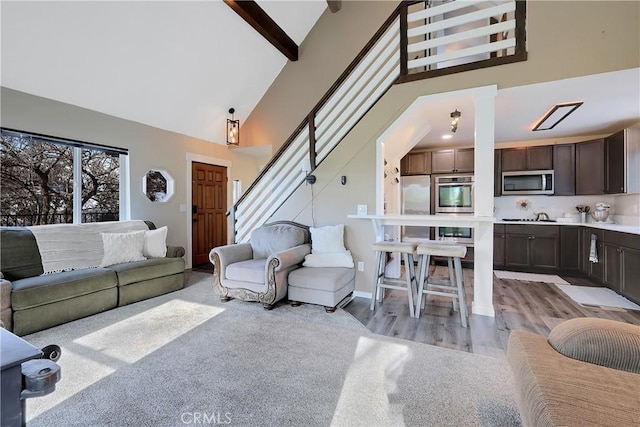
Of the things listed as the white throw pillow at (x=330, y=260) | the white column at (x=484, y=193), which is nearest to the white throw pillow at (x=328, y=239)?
the white throw pillow at (x=330, y=260)

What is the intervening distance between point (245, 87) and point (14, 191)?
12.1 feet

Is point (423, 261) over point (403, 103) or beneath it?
beneath

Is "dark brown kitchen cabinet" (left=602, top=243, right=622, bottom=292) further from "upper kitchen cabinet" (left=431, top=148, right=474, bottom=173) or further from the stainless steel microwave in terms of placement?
"upper kitchen cabinet" (left=431, top=148, right=474, bottom=173)

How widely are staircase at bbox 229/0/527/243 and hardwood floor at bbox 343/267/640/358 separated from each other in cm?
203

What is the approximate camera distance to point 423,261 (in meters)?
2.97

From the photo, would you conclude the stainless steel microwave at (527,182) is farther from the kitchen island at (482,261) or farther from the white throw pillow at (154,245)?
the white throw pillow at (154,245)

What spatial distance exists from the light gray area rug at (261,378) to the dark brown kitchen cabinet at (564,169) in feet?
13.5

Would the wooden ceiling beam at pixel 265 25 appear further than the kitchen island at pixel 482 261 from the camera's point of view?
Yes

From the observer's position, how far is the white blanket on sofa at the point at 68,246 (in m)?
3.12

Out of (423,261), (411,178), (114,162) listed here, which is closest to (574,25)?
(423,261)

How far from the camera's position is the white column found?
115 inches

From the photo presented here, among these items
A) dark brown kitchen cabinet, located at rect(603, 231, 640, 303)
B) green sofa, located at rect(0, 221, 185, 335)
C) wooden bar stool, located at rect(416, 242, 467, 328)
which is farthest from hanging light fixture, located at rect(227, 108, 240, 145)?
dark brown kitchen cabinet, located at rect(603, 231, 640, 303)

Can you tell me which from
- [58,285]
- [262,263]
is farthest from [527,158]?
[58,285]

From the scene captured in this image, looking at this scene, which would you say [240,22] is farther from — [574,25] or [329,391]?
[329,391]
